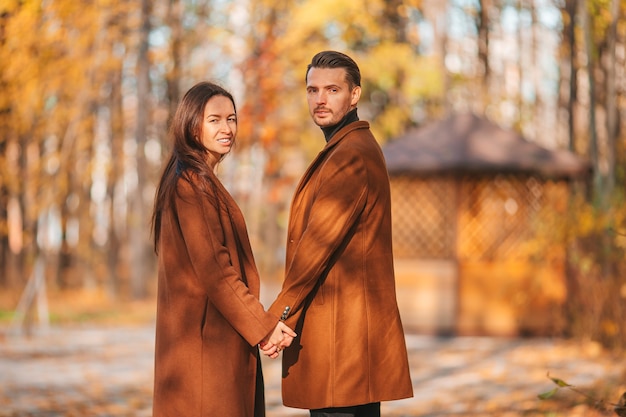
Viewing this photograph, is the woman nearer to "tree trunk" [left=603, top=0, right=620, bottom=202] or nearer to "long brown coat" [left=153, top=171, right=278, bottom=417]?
"long brown coat" [left=153, top=171, right=278, bottom=417]

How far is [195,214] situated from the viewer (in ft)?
11.3

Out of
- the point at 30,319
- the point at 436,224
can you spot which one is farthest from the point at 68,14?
the point at 436,224

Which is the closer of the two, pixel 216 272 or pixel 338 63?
pixel 216 272

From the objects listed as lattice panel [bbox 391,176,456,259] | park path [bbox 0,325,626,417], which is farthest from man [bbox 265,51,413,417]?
lattice panel [bbox 391,176,456,259]

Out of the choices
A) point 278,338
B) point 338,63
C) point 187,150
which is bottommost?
point 278,338

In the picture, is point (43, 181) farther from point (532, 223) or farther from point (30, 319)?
point (532, 223)

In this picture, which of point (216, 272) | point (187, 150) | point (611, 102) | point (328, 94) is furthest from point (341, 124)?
point (611, 102)

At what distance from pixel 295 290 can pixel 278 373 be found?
6218 mm

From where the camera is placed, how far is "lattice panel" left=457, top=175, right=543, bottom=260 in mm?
13023

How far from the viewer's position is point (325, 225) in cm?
343

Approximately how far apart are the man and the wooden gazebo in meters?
9.07

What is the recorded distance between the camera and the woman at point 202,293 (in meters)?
3.45

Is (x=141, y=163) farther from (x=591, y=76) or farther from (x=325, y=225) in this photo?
(x=325, y=225)

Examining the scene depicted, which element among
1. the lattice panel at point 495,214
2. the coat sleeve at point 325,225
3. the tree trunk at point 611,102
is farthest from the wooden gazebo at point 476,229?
the coat sleeve at point 325,225
